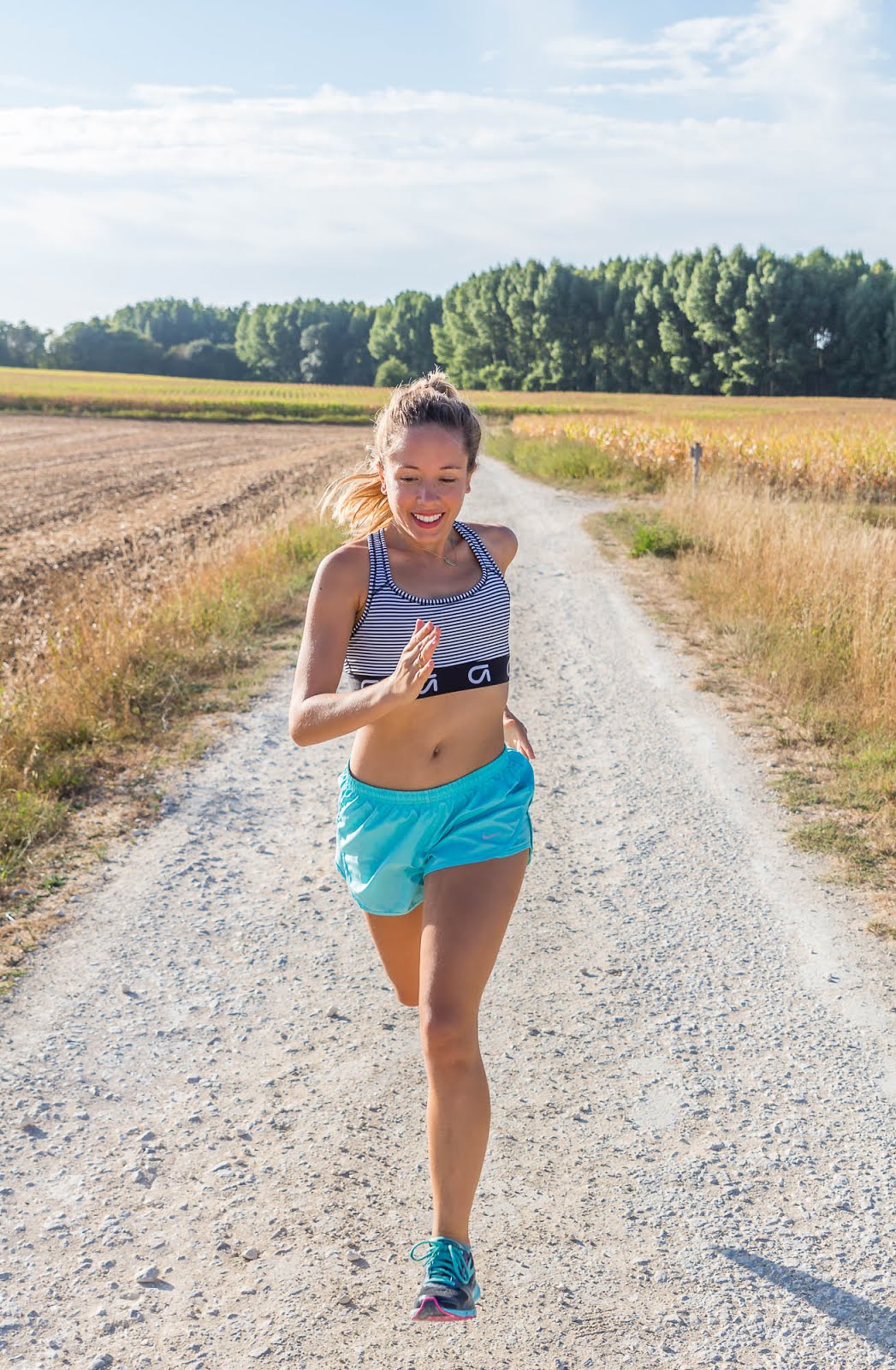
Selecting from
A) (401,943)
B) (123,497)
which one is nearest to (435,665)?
(401,943)

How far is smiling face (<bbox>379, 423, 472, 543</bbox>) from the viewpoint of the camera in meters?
2.72

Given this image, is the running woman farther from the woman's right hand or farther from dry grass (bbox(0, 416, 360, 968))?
dry grass (bbox(0, 416, 360, 968))

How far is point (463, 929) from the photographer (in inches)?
101

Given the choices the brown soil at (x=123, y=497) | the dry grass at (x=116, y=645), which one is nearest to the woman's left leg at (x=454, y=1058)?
the dry grass at (x=116, y=645)

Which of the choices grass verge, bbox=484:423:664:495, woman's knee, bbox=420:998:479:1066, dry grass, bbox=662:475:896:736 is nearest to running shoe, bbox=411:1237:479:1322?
woman's knee, bbox=420:998:479:1066

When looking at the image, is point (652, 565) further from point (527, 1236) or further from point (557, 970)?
point (527, 1236)

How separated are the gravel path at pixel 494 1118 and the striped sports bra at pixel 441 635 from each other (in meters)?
1.34

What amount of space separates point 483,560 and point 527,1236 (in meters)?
1.68

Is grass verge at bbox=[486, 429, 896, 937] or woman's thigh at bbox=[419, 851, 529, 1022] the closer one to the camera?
woman's thigh at bbox=[419, 851, 529, 1022]

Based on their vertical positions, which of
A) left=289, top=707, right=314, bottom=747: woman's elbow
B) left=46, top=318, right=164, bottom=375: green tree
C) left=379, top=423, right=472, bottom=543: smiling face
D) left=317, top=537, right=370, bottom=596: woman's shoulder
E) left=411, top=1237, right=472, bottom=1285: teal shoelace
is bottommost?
left=411, top=1237, right=472, bottom=1285: teal shoelace

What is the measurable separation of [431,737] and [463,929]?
47 centimetres

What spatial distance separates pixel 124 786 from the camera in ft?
20.0

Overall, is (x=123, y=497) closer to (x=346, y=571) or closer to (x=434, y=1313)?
(x=346, y=571)

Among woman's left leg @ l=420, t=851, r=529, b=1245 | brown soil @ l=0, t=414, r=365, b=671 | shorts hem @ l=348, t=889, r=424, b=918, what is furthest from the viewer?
brown soil @ l=0, t=414, r=365, b=671
